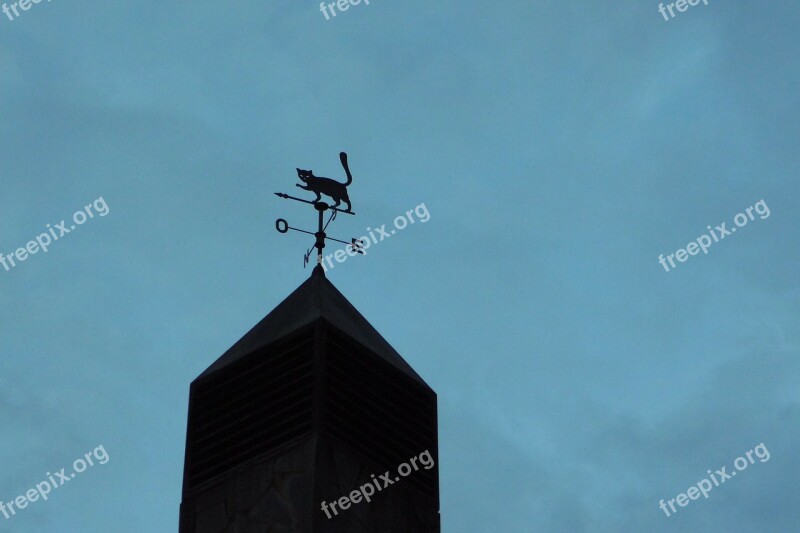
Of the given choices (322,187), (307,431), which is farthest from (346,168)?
(307,431)

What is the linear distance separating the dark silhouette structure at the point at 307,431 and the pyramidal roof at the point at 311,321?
3 centimetres

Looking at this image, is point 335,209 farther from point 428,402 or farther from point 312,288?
point 428,402

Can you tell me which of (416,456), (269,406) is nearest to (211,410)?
(269,406)

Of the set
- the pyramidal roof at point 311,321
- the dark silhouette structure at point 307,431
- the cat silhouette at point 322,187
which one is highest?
the cat silhouette at point 322,187

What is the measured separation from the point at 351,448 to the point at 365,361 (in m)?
2.00

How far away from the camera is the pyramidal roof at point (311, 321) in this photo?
31.3m

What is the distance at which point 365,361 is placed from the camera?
31.1 m

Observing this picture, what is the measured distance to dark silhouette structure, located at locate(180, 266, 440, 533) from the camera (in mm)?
28891

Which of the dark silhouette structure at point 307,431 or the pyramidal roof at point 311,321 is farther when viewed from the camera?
the pyramidal roof at point 311,321

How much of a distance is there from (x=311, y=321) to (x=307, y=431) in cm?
244

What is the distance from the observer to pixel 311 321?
3103 cm

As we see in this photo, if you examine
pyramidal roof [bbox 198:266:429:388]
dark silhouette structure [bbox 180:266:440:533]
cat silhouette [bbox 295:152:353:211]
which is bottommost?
dark silhouette structure [bbox 180:266:440:533]

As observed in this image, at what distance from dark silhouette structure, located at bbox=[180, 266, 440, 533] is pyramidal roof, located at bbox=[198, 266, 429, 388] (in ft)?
0.09

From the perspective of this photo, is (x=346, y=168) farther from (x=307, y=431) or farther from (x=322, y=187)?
(x=307, y=431)
